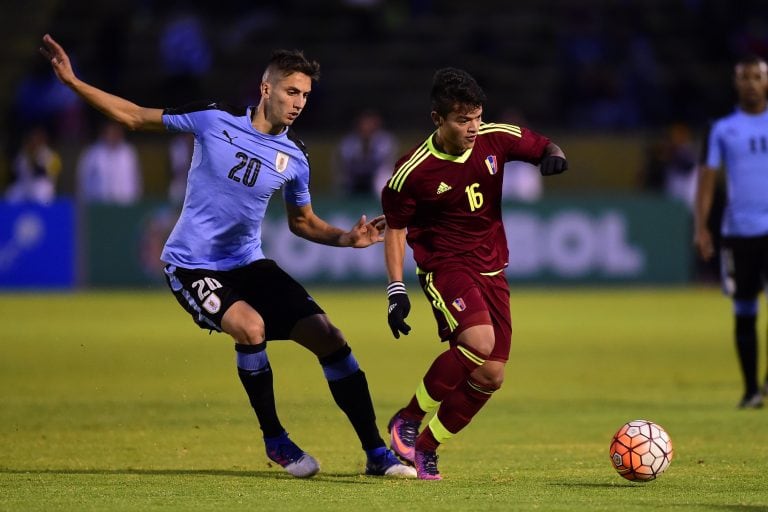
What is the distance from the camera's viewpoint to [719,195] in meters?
22.9

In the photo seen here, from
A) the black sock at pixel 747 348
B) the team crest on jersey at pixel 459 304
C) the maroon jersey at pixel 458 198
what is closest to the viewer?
the team crest on jersey at pixel 459 304

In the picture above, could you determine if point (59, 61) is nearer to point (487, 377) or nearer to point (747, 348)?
point (487, 377)

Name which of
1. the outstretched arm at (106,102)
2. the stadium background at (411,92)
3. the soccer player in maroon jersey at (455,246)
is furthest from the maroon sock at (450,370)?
the stadium background at (411,92)

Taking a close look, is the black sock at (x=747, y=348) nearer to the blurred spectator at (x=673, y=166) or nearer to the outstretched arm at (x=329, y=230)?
the outstretched arm at (x=329, y=230)

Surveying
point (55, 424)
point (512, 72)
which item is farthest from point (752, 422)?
point (512, 72)

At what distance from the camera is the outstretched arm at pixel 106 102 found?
7789mm

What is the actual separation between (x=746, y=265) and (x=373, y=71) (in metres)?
17.9

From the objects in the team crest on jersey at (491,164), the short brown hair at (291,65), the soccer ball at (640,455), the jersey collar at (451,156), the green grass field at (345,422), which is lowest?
the green grass field at (345,422)

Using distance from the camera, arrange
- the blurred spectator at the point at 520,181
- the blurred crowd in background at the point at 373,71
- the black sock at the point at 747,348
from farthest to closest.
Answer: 1. the blurred crowd in background at the point at 373,71
2. the blurred spectator at the point at 520,181
3. the black sock at the point at 747,348

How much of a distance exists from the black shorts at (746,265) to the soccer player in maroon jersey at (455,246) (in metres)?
3.92

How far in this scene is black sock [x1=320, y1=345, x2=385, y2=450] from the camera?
814cm

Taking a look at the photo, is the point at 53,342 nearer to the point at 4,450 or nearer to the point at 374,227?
the point at 4,450

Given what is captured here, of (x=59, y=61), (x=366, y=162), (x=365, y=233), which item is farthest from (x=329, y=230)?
(x=366, y=162)

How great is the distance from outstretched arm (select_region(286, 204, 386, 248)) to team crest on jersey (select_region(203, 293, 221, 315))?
774mm
